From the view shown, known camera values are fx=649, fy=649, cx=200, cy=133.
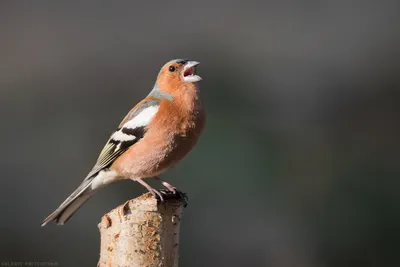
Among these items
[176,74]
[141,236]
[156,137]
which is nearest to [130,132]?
[156,137]

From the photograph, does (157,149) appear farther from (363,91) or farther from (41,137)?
(363,91)

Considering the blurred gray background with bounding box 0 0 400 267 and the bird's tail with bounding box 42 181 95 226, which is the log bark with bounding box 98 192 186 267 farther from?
the blurred gray background with bounding box 0 0 400 267

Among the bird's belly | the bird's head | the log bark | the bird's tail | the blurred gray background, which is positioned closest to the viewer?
the log bark

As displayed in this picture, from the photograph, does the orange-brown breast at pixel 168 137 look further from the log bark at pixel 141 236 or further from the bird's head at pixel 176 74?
the log bark at pixel 141 236

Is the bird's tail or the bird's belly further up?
the bird's belly

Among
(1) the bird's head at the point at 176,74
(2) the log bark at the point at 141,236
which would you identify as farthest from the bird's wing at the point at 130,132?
(2) the log bark at the point at 141,236

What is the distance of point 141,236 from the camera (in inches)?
85.8

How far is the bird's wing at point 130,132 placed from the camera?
305 centimetres

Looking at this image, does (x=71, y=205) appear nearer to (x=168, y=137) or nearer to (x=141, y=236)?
(x=168, y=137)

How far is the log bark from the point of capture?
7.11 ft

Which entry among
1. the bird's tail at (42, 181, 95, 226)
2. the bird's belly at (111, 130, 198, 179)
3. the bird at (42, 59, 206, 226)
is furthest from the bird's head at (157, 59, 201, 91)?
the bird's tail at (42, 181, 95, 226)

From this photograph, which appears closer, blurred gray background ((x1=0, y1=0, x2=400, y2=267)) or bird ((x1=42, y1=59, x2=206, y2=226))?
bird ((x1=42, y1=59, x2=206, y2=226))

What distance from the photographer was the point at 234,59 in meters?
7.50

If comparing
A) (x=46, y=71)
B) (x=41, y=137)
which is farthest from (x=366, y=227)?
(x=46, y=71)
